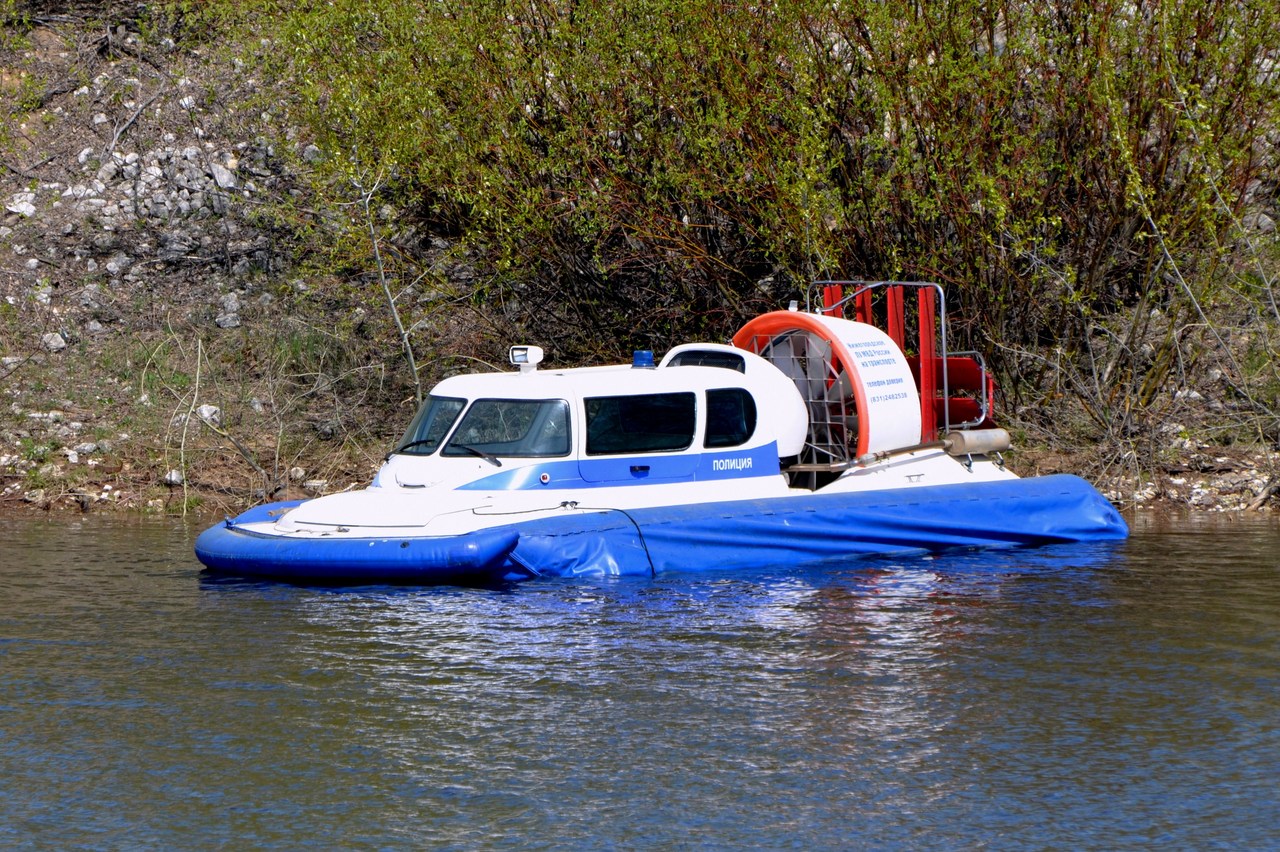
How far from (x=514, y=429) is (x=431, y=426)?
0.74 metres

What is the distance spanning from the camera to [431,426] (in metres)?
12.4

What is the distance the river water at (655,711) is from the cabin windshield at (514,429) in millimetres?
1363

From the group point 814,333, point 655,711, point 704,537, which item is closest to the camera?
point 655,711

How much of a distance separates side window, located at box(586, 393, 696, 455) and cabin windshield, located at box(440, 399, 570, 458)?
247mm

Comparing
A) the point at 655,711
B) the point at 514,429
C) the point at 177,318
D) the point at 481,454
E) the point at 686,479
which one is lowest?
the point at 655,711

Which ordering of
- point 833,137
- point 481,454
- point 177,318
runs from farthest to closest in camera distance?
point 177,318, point 833,137, point 481,454

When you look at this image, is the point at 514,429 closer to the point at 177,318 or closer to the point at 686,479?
the point at 686,479

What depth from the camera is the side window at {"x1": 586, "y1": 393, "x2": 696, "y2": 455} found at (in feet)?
39.9

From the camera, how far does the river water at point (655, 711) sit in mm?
6164

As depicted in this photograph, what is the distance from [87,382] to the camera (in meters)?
19.0

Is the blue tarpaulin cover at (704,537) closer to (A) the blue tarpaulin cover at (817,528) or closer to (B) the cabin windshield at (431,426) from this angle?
(A) the blue tarpaulin cover at (817,528)

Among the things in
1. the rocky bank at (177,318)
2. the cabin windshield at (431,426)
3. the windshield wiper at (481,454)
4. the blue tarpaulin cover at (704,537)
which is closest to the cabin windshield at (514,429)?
the windshield wiper at (481,454)

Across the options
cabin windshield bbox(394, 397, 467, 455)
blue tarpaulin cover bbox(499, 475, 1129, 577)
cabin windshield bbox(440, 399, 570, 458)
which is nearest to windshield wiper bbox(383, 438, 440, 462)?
cabin windshield bbox(394, 397, 467, 455)

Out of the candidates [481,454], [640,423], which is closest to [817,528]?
[640,423]
